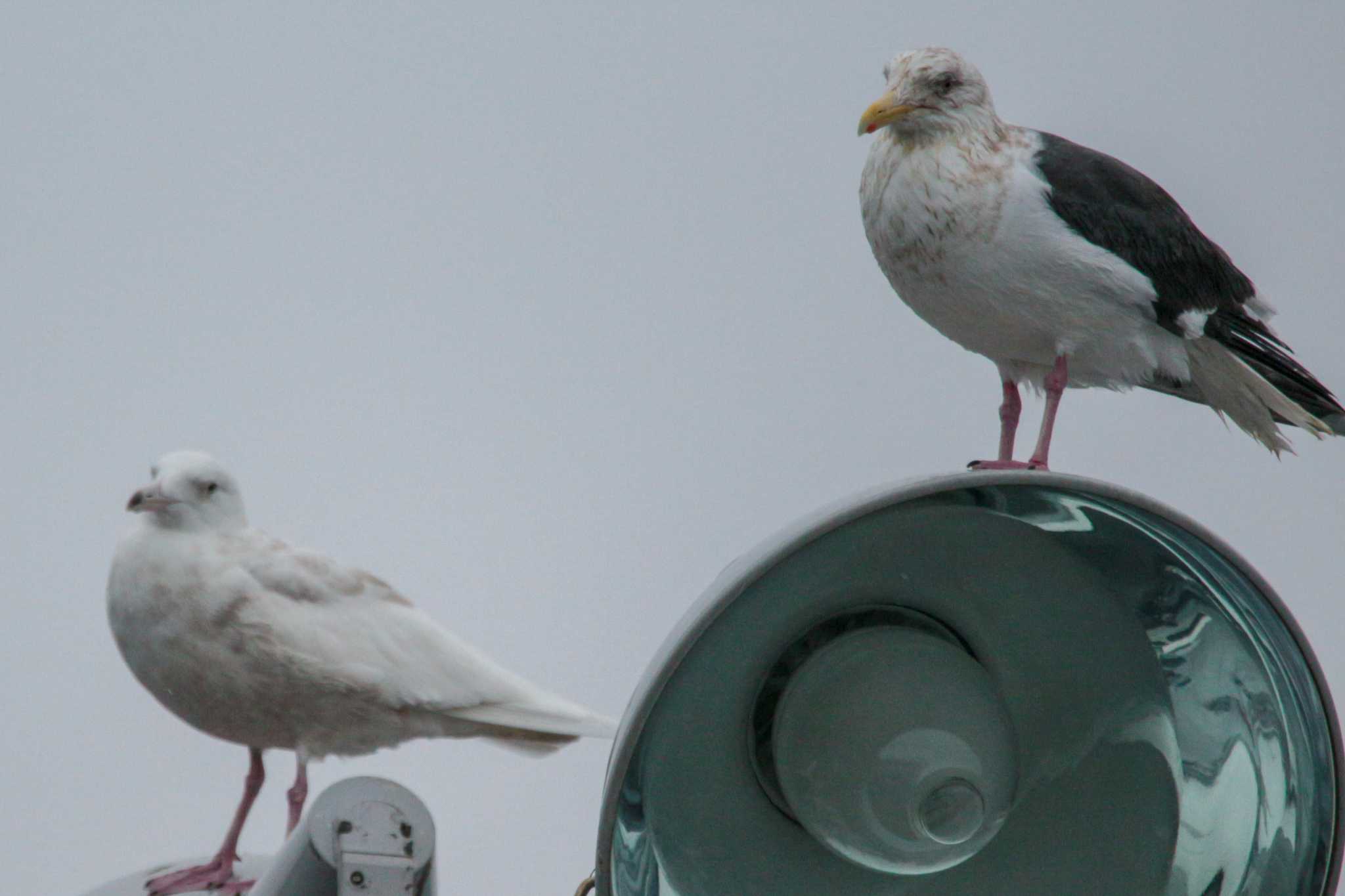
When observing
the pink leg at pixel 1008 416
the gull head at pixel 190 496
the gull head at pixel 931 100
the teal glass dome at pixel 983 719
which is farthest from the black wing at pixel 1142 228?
the gull head at pixel 190 496

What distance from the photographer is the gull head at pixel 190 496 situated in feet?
13.4

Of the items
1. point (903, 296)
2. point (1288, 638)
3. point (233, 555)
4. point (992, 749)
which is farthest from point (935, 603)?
point (233, 555)

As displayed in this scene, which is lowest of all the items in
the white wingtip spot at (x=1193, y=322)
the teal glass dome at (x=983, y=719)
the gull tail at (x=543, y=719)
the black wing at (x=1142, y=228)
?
the gull tail at (x=543, y=719)

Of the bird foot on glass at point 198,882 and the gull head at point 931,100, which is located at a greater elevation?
the gull head at point 931,100

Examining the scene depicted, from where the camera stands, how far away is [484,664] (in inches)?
171

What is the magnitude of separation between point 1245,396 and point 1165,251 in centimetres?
31

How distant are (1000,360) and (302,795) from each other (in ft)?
7.67

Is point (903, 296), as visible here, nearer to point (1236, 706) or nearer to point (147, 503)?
point (1236, 706)

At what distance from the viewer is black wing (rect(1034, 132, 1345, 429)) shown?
262cm

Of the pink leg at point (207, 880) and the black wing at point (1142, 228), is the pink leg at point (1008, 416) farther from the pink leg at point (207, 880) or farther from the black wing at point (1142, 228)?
the pink leg at point (207, 880)

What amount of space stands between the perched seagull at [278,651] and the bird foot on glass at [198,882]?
0.09 meters

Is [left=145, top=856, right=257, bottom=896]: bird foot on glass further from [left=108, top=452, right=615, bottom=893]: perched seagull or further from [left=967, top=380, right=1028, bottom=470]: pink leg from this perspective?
[left=967, top=380, right=1028, bottom=470]: pink leg

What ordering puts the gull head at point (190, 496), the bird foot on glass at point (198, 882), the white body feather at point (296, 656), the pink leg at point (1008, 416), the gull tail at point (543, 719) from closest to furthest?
the pink leg at point (1008, 416)
the bird foot on glass at point (198, 882)
the white body feather at point (296, 656)
the gull head at point (190, 496)
the gull tail at point (543, 719)

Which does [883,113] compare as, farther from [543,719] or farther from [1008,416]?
[543,719]
